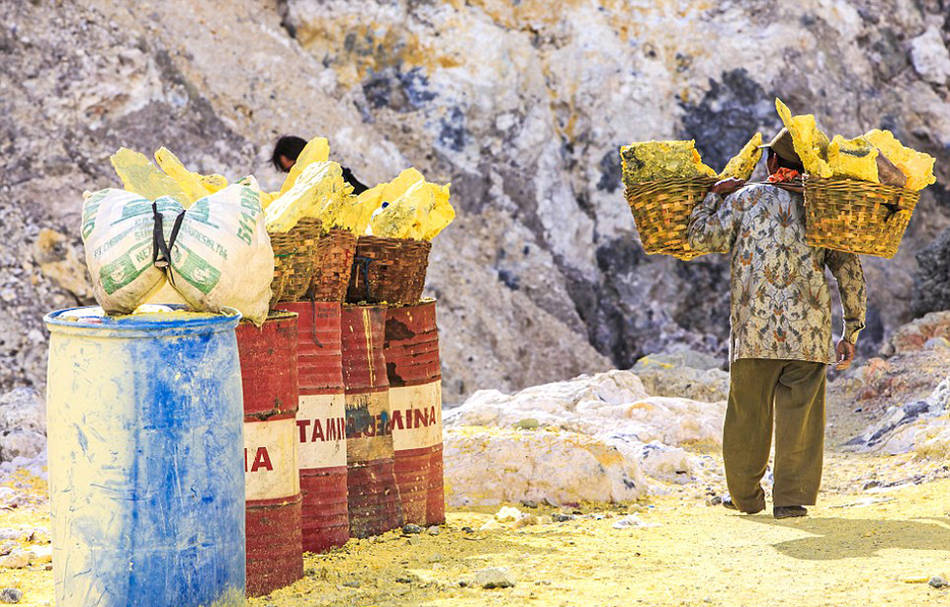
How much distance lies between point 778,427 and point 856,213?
1.05 meters

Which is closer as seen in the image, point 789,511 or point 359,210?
point 359,210

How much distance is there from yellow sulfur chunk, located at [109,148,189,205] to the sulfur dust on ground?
4.66ft

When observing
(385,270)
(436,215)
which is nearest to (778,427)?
(436,215)

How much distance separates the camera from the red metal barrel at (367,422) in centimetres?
494

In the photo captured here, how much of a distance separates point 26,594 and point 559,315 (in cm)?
762

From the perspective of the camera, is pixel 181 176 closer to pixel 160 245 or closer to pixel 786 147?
pixel 160 245

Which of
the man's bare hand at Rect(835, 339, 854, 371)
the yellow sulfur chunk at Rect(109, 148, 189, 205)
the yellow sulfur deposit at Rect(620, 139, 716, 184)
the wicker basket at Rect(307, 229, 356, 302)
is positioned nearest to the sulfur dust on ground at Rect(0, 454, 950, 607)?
the man's bare hand at Rect(835, 339, 854, 371)

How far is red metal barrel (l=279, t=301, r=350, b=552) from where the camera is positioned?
4.54 m

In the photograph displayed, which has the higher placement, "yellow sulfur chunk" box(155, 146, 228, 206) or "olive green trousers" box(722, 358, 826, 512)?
"yellow sulfur chunk" box(155, 146, 228, 206)

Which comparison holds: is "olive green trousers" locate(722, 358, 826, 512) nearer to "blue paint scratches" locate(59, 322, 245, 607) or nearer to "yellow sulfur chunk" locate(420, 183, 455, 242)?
"yellow sulfur chunk" locate(420, 183, 455, 242)

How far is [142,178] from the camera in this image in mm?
4176

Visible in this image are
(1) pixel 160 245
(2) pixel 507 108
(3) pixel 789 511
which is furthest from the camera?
(2) pixel 507 108

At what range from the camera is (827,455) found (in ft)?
25.8

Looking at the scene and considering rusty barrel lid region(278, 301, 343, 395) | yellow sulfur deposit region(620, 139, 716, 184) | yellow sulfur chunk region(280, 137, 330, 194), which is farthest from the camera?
yellow sulfur deposit region(620, 139, 716, 184)
